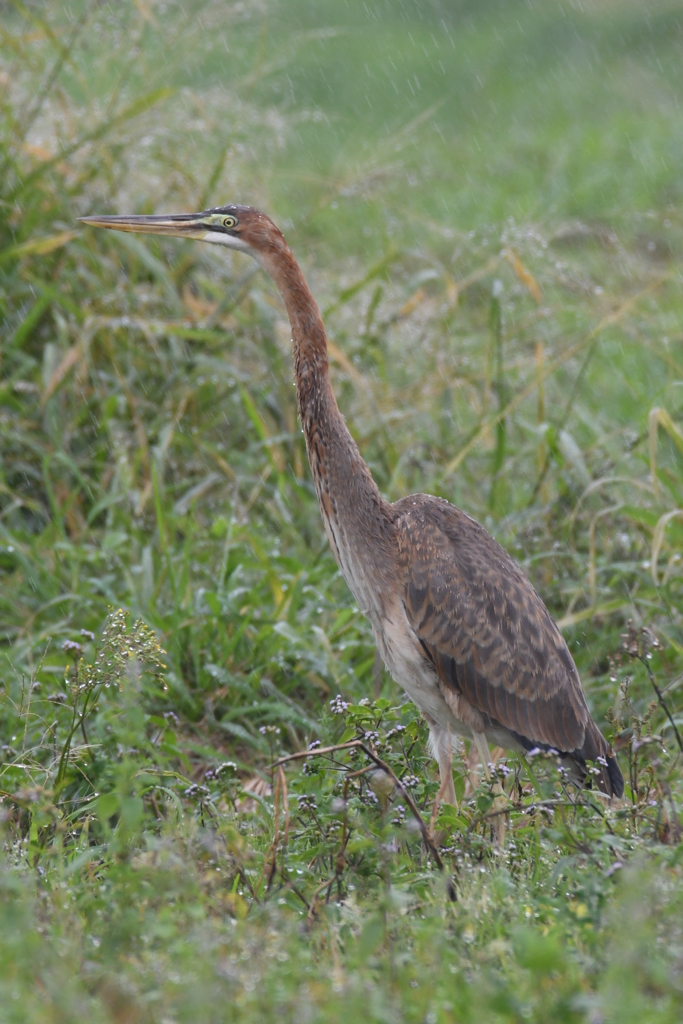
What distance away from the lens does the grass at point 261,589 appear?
7.40 feet

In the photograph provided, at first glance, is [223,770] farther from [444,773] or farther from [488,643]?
[488,643]

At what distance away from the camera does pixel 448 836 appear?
322 centimetres

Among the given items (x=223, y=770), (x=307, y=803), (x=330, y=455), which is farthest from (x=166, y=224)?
(x=307, y=803)

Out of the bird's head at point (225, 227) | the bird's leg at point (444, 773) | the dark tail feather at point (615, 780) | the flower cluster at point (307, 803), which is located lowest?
the dark tail feather at point (615, 780)

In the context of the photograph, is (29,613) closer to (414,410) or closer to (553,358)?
(414,410)

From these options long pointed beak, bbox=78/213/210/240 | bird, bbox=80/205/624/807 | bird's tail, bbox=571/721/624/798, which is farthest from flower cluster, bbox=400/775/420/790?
long pointed beak, bbox=78/213/210/240

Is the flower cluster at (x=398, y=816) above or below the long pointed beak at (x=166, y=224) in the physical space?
below

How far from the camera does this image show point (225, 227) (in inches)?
154

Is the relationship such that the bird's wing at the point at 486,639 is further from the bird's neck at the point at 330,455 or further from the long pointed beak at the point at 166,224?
the long pointed beak at the point at 166,224

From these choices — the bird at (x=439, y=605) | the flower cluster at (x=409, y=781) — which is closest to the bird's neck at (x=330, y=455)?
the bird at (x=439, y=605)

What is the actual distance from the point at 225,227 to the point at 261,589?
1537mm

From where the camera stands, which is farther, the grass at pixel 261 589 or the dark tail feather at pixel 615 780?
the dark tail feather at pixel 615 780

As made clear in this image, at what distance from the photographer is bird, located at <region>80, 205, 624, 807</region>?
366 centimetres

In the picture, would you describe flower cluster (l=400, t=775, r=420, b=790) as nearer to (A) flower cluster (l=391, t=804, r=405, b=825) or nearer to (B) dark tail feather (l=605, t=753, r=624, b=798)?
(A) flower cluster (l=391, t=804, r=405, b=825)
